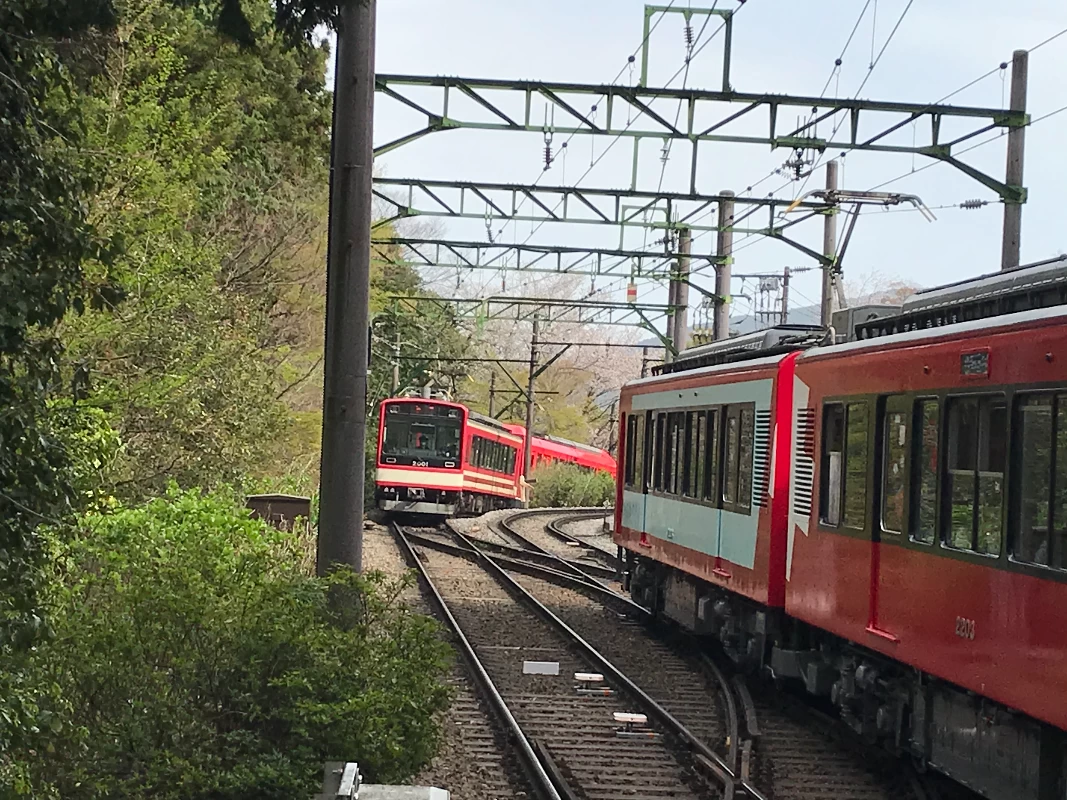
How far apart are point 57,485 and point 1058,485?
4074mm

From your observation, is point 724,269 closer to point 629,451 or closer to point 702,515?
point 629,451

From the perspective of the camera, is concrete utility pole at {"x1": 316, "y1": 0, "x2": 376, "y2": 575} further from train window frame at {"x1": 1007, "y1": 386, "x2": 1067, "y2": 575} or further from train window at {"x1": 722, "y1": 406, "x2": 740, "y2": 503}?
train window frame at {"x1": 1007, "y1": 386, "x2": 1067, "y2": 575}

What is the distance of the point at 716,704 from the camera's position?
11250 mm

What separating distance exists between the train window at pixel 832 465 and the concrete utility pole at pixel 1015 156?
4.95 m

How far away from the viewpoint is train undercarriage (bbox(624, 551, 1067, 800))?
657cm

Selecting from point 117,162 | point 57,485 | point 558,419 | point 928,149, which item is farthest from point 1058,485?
point 558,419

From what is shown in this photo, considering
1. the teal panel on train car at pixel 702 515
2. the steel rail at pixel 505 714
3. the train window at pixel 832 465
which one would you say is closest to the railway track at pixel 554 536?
the teal panel on train car at pixel 702 515

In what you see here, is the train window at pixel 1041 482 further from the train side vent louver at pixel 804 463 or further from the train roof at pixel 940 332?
the train side vent louver at pixel 804 463

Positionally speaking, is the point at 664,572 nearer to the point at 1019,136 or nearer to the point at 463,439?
the point at 1019,136

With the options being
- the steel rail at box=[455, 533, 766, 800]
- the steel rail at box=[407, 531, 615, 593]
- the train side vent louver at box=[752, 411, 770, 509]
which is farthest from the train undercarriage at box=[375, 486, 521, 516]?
the train side vent louver at box=[752, 411, 770, 509]

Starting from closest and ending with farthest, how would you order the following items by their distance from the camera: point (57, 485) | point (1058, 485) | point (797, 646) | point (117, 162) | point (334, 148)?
point (57, 485) < point (1058, 485) < point (334, 148) < point (797, 646) < point (117, 162)

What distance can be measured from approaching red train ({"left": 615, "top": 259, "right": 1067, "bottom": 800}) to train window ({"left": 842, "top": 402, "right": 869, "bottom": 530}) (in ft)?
0.07

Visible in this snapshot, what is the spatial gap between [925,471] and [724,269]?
1501 cm

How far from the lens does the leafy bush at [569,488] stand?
4869 cm
